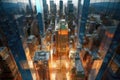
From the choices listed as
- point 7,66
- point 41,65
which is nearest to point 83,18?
point 41,65

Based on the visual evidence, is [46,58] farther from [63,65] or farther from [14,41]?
[63,65]

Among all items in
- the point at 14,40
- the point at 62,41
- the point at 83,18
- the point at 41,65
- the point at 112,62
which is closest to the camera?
the point at 112,62

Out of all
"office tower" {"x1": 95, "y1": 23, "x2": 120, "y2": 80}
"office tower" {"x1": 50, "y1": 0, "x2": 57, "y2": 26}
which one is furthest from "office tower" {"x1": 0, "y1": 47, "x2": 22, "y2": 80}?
"office tower" {"x1": 50, "y1": 0, "x2": 57, "y2": 26}

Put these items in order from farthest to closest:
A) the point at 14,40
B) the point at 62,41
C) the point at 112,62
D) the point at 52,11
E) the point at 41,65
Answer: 1. the point at 52,11
2. the point at 62,41
3. the point at 41,65
4. the point at 14,40
5. the point at 112,62

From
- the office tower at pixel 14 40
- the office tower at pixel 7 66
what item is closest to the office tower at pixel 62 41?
the office tower at pixel 14 40

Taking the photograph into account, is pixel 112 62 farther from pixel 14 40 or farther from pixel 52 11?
pixel 52 11

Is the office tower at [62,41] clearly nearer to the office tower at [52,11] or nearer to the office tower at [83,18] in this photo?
the office tower at [83,18]
